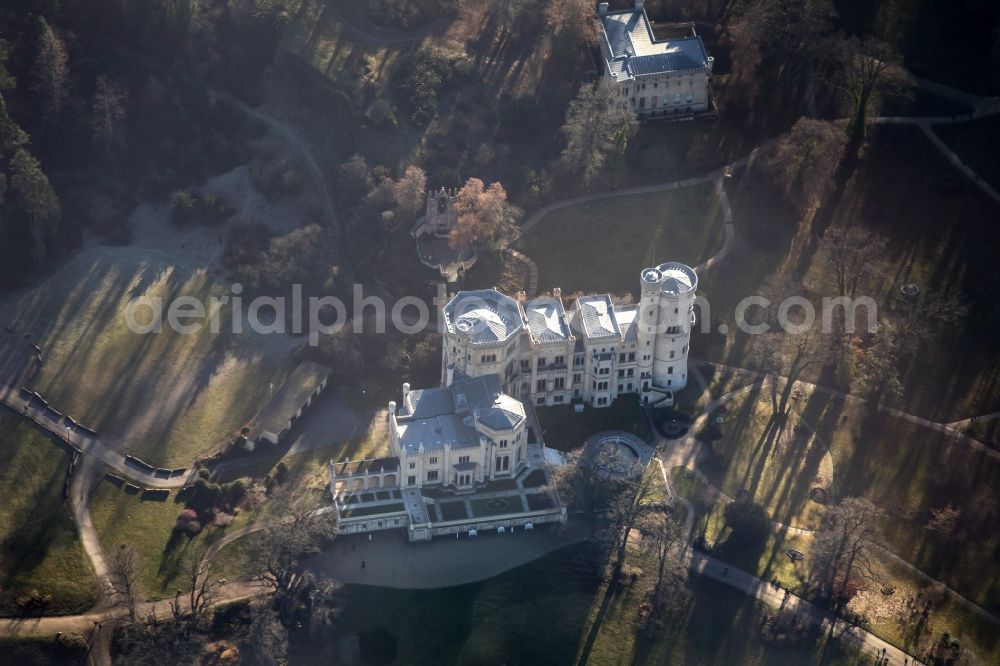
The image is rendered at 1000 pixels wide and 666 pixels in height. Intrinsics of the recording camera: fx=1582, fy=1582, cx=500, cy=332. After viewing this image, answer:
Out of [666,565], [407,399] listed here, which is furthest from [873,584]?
[407,399]

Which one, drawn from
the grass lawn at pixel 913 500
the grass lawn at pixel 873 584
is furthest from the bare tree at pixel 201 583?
the grass lawn at pixel 913 500

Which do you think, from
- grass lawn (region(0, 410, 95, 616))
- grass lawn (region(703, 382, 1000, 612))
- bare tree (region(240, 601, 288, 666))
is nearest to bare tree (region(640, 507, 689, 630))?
grass lawn (region(703, 382, 1000, 612))

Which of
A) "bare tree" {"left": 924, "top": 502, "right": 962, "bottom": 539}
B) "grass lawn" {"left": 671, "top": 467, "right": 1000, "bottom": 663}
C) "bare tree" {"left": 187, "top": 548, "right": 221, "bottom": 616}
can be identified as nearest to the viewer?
"bare tree" {"left": 187, "top": 548, "right": 221, "bottom": 616}

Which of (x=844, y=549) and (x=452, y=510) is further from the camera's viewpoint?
(x=452, y=510)

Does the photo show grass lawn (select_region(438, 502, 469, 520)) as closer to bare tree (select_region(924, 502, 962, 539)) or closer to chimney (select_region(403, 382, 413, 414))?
chimney (select_region(403, 382, 413, 414))

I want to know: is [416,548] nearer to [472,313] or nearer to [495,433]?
[495,433]

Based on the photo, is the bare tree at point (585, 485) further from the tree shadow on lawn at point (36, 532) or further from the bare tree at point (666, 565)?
the tree shadow on lawn at point (36, 532)

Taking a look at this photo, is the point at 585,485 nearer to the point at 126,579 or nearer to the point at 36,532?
the point at 126,579
